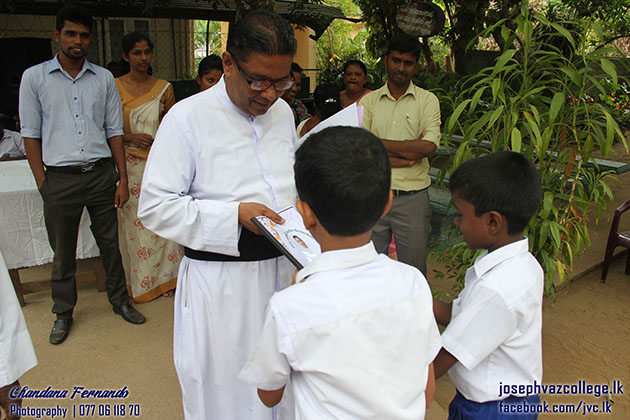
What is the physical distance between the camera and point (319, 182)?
108cm

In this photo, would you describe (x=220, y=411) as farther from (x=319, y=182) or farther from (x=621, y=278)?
(x=621, y=278)

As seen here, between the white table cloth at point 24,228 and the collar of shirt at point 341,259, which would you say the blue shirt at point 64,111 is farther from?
the collar of shirt at point 341,259

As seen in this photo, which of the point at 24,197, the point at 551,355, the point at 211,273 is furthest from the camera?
the point at 24,197

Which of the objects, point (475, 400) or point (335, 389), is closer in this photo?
point (335, 389)

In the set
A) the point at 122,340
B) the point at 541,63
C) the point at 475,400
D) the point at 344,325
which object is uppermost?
the point at 541,63

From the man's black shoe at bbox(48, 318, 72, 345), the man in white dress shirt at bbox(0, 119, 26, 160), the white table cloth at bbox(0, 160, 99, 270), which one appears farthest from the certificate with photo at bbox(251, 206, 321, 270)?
the man in white dress shirt at bbox(0, 119, 26, 160)

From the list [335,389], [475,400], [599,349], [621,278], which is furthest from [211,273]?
[621,278]

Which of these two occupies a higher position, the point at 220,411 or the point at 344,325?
the point at 344,325

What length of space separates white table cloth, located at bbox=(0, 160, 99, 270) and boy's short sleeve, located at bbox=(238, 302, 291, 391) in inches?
113

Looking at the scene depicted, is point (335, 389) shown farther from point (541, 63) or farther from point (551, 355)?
point (551, 355)

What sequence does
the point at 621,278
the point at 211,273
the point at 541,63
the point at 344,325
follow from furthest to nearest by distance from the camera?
the point at 621,278 → the point at 541,63 → the point at 211,273 → the point at 344,325

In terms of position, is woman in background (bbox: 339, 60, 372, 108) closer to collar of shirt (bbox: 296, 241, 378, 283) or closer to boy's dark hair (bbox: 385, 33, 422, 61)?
boy's dark hair (bbox: 385, 33, 422, 61)

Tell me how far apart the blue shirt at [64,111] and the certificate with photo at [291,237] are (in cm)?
184

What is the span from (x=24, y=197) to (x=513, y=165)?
3130 mm
